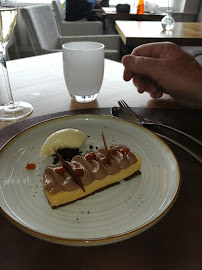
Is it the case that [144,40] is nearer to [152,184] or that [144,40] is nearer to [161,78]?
[161,78]

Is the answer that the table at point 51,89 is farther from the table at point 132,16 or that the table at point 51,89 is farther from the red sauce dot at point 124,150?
the table at point 132,16

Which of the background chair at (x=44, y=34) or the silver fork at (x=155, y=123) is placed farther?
the background chair at (x=44, y=34)

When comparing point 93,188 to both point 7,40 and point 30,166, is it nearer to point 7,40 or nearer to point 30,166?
point 30,166

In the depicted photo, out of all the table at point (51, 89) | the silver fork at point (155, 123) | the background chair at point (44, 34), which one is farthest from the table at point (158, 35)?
the silver fork at point (155, 123)

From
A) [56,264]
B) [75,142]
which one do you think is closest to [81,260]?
[56,264]

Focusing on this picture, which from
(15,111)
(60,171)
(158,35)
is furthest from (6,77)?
(158,35)
